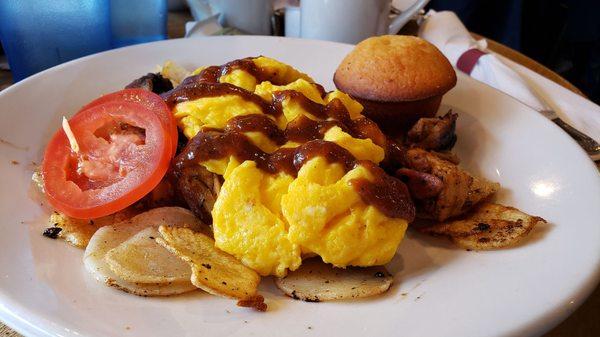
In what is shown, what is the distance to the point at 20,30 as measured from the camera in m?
2.38

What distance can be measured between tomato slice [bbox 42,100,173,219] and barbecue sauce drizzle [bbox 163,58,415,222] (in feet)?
0.32

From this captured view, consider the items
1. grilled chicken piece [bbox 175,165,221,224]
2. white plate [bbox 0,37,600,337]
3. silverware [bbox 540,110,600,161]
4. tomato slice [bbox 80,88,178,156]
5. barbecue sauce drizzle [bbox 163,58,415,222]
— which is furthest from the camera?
silverware [bbox 540,110,600,161]

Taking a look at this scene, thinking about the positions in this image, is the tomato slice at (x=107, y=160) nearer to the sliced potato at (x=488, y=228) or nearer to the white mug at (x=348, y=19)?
the sliced potato at (x=488, y=228)

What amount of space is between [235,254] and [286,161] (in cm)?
28

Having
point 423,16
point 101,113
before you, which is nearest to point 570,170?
point 101,113

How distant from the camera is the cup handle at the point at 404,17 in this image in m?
2.87

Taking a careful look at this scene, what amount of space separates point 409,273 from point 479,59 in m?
1.43

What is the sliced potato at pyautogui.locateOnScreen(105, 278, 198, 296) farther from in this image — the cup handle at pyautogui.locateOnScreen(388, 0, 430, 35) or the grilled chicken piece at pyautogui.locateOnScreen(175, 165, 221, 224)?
the cup handle at pyautogui.locateOnScreen(388, 0, 430, 35)

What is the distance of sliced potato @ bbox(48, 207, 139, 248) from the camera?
1.44 m

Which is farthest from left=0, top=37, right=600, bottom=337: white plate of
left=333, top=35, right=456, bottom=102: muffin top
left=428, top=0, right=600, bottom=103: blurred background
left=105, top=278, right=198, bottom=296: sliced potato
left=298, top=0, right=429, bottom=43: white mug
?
left=428, top=0, right=600, bottom=103: blurred background

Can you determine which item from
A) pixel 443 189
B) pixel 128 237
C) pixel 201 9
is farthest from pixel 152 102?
pixel 201 9

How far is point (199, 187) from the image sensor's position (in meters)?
1.51

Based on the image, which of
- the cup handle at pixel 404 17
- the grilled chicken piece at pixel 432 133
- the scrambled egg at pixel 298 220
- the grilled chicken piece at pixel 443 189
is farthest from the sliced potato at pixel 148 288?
the cup handle at pixel 404 17

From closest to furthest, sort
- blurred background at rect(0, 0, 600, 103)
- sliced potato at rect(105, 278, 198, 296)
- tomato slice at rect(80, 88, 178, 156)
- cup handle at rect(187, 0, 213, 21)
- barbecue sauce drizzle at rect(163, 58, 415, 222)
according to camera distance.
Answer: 1. sliced potato at rect(105, 278, 198, 296)
2. barbecue sauce drizzle at rect(163, 58, 415, 222)
3. tomato slice at rect(80, 88, 178, 156)
4. blurred background at rect(0, 0, 600, 103)
5. cup handle at rect(187, 0, 213, 21)
